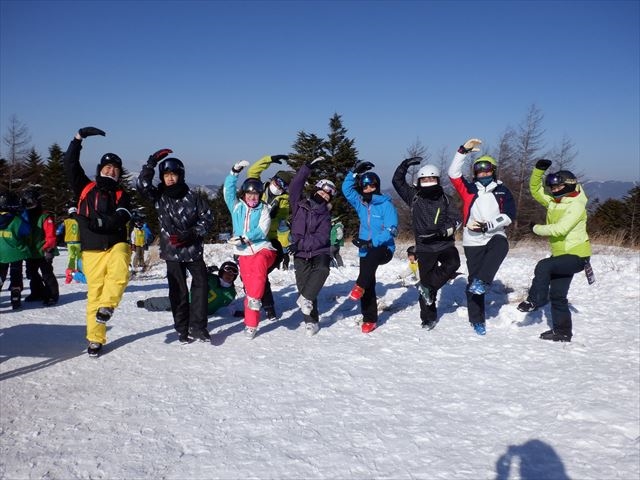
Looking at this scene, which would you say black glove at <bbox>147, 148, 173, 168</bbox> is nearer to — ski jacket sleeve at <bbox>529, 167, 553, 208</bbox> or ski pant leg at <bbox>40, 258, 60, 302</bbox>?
ski pant leg at <bbox>40, 258, 60, 302</bbox>

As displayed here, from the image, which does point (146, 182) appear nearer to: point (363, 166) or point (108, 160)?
point (108, 160)

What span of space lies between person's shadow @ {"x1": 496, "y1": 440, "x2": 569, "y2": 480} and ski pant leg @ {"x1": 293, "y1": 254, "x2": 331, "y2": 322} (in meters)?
3.48

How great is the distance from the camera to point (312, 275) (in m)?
6.66

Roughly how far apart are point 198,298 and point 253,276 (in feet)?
2.68

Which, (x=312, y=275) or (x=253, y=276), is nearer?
(x=253, y=276)

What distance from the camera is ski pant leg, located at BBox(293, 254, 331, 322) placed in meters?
6.62

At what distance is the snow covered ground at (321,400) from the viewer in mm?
3225

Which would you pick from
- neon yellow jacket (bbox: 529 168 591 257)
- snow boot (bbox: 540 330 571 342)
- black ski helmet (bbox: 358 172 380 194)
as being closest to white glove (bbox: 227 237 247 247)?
black ski helmet (bbox: 358 172 380 194)

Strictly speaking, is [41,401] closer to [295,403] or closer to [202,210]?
[295,403]

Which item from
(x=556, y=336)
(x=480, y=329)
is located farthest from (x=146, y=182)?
(x=556, y=336)

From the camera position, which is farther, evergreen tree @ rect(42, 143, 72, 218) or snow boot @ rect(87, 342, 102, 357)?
evergreen tree @ rect(42, 143, 72, 218)

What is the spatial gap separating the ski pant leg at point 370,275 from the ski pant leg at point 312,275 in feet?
1.81

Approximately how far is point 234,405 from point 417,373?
220 cm

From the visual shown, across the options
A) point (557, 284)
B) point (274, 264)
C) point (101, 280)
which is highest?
point (101, 280)
